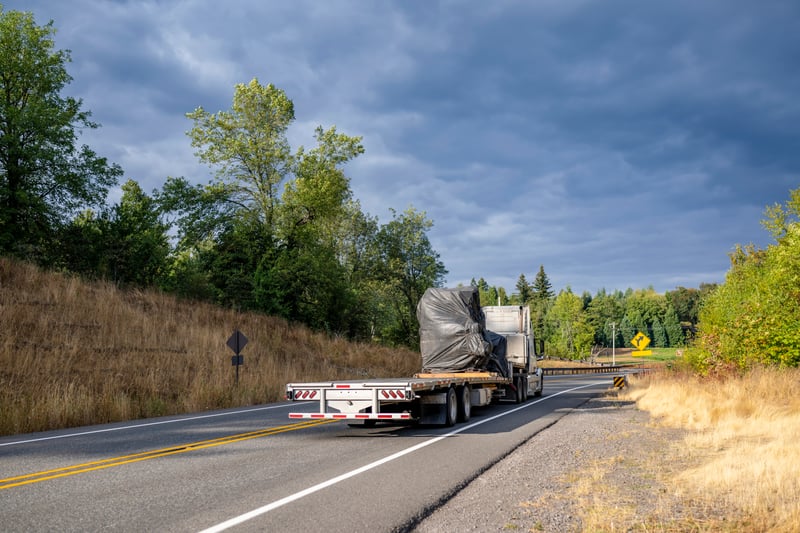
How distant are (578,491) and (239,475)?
4.08 meters

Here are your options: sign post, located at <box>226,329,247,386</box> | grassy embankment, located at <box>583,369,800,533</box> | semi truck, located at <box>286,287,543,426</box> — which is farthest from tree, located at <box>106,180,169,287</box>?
grassy embankment, located at <box>583,369,800,533</box>

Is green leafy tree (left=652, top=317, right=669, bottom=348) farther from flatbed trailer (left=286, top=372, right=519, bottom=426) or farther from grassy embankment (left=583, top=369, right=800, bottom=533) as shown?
flatbed trailer (left=286, top=372, right=519, bottom=426)

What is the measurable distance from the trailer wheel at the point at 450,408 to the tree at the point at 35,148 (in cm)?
2447

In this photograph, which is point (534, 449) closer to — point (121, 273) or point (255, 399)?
point (255, 399)

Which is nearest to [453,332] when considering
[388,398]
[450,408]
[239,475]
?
[450,408]

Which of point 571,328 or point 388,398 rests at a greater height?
point 571,328

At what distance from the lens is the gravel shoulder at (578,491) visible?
543 centimetres

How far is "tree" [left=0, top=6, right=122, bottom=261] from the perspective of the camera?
96.7ft

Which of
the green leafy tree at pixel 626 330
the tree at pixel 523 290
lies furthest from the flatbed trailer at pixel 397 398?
the green leafy tree at pixel 626 330

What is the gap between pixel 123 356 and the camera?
20.8 metres

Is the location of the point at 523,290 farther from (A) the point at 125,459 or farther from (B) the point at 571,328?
(A) the point at 125,459

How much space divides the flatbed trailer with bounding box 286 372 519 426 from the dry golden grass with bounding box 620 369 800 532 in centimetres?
440

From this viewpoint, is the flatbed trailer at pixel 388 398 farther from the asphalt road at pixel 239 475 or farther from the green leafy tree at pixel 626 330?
the green leafy tree at pixel 626 330

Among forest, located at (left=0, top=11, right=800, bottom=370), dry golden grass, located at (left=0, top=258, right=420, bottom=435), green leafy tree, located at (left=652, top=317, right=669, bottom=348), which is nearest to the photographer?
dry golden grass, located at (left=0, top=258, right=420, bottom=435)
